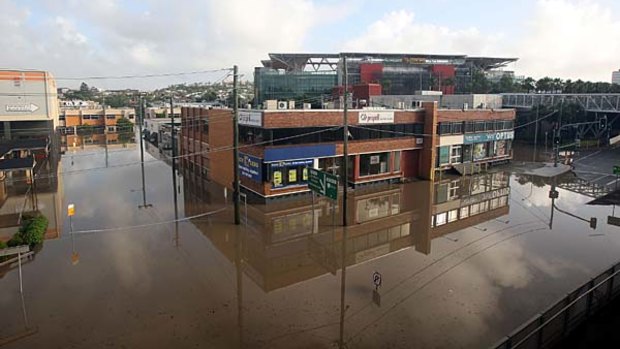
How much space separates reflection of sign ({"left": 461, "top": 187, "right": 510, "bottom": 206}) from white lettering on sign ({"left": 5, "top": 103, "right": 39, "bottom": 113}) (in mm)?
49553

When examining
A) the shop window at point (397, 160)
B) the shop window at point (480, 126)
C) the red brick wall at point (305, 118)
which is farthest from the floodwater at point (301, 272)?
the shop window at point (480, 126)

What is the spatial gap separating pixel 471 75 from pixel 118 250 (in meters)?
108

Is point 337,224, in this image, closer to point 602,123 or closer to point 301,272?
point 301,272

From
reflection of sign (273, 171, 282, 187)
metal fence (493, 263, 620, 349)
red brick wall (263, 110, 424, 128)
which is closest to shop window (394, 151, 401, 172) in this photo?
red brick wall (263, 110, 424, 128)

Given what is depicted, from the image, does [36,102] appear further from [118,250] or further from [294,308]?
[294,308]

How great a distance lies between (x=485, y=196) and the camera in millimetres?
30188

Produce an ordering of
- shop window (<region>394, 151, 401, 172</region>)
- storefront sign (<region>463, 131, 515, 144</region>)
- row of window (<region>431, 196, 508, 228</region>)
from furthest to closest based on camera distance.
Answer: storefront sign (<region>463, 131, 515, 144</region>) < shop window (<region>394, 151, 401, 172</region>) < row of window (<region>431, 196, 508, 228</region>)

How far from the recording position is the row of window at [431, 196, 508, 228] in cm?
2435

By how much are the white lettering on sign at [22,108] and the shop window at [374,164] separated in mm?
42362

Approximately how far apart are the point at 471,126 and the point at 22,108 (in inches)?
1955

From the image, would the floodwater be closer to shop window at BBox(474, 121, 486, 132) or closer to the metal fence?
the metal fence

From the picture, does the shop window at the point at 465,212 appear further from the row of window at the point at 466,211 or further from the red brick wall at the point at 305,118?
the red brick wall at the point at 305,118

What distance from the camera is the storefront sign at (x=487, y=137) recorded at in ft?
129

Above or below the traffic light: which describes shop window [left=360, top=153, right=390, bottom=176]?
below
